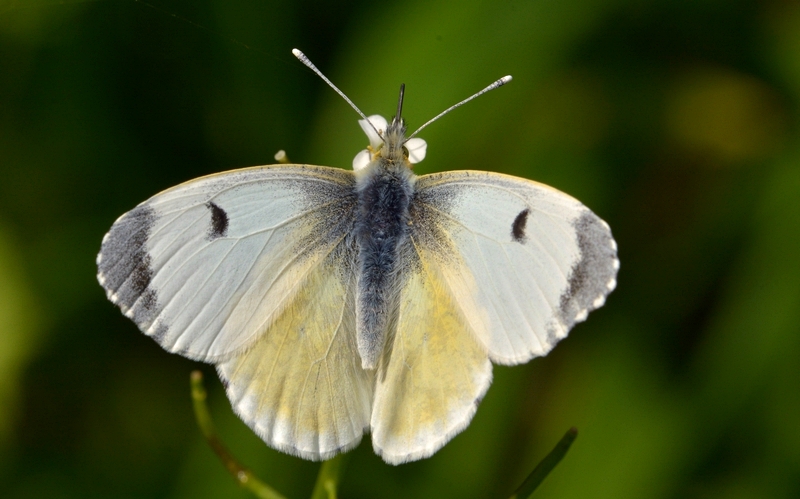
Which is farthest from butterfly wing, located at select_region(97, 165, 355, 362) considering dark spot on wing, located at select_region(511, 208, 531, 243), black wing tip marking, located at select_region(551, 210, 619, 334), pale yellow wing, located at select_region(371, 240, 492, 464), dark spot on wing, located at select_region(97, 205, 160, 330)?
black wing tip marking, located at select_region(551, 210, 619, 334)

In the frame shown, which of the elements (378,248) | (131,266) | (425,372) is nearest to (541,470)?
(425,372)

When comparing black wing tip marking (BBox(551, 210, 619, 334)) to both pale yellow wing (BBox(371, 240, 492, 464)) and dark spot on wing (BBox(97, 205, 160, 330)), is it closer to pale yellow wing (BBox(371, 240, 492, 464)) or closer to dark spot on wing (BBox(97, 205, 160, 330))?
pale yellow wing (BBox(371, 240, 492, 464))

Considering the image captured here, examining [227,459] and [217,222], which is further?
[227,459]

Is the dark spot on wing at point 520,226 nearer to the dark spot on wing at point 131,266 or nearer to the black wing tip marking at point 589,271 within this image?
the black wing tip marking at point 589,271

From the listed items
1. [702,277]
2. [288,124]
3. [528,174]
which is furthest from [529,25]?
[702,277]

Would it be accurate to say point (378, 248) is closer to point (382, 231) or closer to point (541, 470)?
point (382, 231)

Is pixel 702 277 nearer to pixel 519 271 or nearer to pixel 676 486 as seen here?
pixel 676 486
